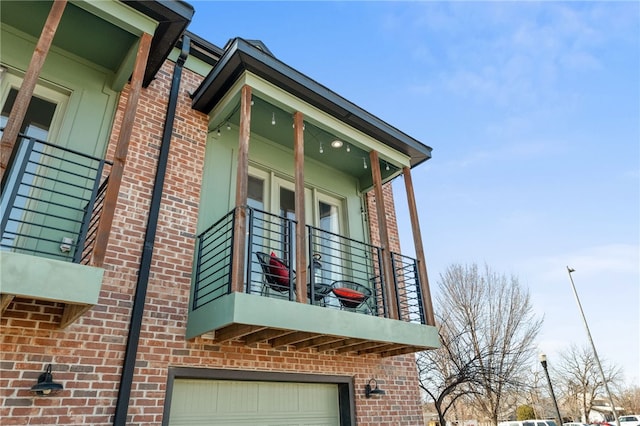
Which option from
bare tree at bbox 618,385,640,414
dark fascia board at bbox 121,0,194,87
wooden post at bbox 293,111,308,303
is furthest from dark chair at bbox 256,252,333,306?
bare tree at bbox 618,385,640,414

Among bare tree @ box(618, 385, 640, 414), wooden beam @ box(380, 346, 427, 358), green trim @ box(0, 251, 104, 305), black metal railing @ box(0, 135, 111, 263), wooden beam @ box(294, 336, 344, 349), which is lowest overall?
bare tree @ box(618, 385, 640, 414)

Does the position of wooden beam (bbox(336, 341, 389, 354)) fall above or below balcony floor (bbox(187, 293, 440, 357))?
below

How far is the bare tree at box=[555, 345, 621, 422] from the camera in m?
25.4

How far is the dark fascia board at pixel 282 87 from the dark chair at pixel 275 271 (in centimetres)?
224

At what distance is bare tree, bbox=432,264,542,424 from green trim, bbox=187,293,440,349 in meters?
10.8

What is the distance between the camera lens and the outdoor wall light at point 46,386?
307cm

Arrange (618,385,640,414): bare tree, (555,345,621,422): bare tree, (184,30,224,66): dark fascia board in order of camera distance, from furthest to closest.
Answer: (618,385,640,414): bare tree → (555,345,621,422): bare tree → (184,30,224,66): dark fascia board

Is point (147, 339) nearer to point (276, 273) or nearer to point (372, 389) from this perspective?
point (276, 273)

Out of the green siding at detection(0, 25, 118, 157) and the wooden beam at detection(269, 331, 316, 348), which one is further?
the green siding at detection(0, 25, 118, 157)

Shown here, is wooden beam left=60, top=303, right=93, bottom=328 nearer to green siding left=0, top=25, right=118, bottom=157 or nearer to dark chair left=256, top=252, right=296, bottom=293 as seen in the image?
dark chair left=256, top=252, right=296, bottom=293

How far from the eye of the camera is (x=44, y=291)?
273cm

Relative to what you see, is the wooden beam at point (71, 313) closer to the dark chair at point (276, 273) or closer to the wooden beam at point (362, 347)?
the dark chair at point (276, 273)

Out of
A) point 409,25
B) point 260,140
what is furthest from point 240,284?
point 409,25

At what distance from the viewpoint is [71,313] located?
3.16m
